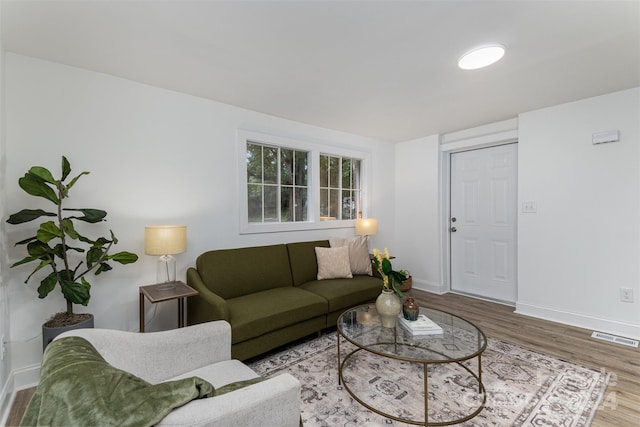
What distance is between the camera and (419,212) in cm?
447

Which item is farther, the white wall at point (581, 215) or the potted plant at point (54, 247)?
the white wall at point (581, 215)

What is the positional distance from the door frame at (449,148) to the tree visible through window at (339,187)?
1.25 metres

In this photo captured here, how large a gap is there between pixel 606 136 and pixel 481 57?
185cm

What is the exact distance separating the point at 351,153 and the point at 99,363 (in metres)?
3.71

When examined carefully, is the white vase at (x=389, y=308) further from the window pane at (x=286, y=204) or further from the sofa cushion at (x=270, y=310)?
the window pane at (x=286, y=204)

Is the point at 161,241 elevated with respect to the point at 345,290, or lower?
elevated

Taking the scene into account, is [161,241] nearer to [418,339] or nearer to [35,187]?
[35,187]

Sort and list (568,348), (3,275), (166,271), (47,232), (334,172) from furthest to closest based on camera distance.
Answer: (334,172) < (166,271) < (568,348) < (3,275) < (47,232)

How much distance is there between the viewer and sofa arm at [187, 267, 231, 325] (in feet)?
7.11

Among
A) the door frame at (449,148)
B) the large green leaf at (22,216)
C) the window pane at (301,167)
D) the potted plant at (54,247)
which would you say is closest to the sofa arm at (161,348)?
the potted plant at (54,247)

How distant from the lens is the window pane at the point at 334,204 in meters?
4.12

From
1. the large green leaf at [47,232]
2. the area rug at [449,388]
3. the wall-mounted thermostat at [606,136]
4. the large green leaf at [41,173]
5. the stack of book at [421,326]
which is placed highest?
the wall-mounted thermostat at [606,136]

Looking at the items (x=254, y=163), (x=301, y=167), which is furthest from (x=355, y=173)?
(x=254, y=163)

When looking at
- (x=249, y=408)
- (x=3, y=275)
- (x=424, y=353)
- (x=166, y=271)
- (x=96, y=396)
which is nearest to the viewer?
(x=96, y=396)
